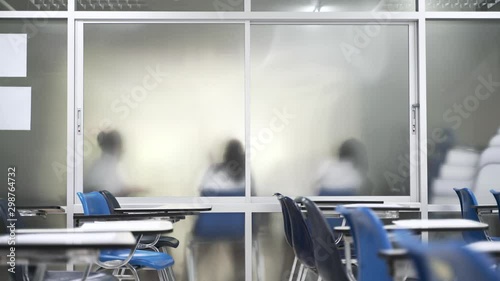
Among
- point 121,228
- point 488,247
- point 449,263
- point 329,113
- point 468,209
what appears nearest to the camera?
point 449,263

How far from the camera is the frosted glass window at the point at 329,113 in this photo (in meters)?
5.98

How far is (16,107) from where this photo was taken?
5.93m

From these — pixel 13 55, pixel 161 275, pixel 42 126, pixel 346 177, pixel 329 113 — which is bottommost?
pixel 161 275

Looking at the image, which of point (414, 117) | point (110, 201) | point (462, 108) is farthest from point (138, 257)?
point (462, 108)

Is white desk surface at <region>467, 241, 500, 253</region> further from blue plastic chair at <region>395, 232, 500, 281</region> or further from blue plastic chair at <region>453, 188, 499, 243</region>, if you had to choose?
blue plastic chair at <region>453, 188, 499, 243</region>

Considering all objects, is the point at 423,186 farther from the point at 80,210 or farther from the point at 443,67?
the point at 80,210

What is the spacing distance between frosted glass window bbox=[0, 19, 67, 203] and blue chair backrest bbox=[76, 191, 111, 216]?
1293 mm

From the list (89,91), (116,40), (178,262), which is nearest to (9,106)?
(89,91)

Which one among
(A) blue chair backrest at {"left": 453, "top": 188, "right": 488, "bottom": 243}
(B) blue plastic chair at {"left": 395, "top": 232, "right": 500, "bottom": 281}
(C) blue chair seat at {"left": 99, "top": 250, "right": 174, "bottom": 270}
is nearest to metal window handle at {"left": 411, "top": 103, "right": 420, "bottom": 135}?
(A) blue chair backrest at {"left": 453, "top": 188, "right": 488, "bottom": 243}

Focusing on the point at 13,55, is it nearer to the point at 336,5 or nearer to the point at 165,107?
the point at 165,107

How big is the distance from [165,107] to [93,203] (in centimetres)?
158

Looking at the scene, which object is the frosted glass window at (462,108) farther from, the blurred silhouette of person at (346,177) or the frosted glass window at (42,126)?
the frosted glass window at (42,126)

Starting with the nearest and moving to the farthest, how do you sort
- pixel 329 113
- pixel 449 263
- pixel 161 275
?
1. pixel 449 263
2. pixel 161 275
3. pixel 329 113

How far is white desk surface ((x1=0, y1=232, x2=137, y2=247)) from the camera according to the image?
90.4 inches
